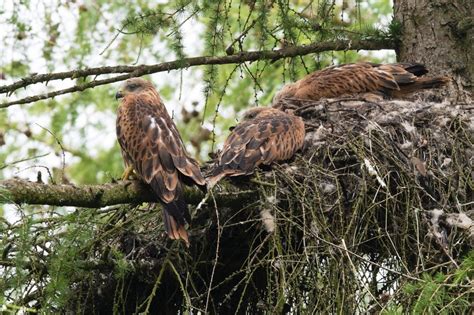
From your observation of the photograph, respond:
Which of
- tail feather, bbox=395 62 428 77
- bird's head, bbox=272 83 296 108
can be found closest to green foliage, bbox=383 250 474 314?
tail feather, bbox=395 62 428 77

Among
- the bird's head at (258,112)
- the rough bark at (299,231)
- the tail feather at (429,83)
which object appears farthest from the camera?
the tail feather at (429,83)

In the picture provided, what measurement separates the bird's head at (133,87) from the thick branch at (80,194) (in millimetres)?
1845

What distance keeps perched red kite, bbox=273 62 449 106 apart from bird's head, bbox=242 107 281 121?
0.54 meters

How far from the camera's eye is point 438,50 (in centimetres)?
828

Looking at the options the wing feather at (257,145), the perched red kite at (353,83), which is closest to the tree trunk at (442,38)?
the perched red kite at (353,83)

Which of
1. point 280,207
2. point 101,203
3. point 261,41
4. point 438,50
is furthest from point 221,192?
point 438,50

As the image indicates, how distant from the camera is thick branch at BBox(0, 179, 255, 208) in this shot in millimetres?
5012

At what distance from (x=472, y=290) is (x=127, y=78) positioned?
356 centimetres

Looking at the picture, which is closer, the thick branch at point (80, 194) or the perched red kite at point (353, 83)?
the thick branch at point (80, 194)

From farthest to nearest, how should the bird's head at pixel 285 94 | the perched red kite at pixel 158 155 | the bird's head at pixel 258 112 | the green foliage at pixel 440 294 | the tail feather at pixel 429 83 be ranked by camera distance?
1. the bird's head at pixel 285 94
2. the tail feather at pixel 429 83
3. the bird's head at pixel 258 112
4. the perched red kite at pixel 158 155
5. the green foliage at pixel 440 294

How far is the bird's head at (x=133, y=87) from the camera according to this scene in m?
7.80

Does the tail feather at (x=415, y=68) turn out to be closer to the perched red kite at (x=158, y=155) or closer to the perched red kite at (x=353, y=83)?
the perched red kite at (x=353, y=83)

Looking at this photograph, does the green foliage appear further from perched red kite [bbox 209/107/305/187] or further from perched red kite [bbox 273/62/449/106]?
perched red kite [bbox 273/62/449/106]

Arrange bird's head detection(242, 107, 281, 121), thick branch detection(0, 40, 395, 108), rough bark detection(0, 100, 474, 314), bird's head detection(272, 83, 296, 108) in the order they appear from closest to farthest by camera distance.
Answer: 1. rough bark detection(0, 100, 474, 314)
2. thick branch detection(0, 40, 395, 108)
3. bird's head detection(242, 107, 281, 121)
4. bird's head detection(272, 83, 296, 108)
